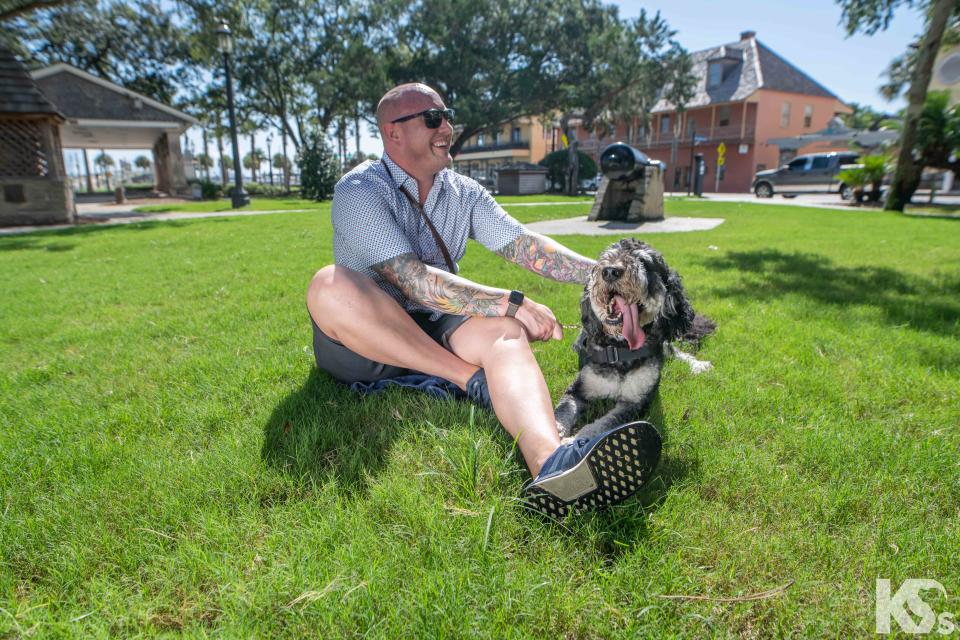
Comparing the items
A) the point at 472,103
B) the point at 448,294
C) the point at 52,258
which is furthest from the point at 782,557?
the point at 472,103

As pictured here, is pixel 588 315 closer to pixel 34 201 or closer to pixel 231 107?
pixel 34 201

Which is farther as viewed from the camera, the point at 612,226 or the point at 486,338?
the point at 612,226

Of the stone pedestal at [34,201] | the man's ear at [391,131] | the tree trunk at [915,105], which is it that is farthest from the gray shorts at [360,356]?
the tree trunk at [915,105]

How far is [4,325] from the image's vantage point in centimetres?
495

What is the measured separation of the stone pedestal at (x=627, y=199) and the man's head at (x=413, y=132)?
10974mm

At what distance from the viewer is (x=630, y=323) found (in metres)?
2.89

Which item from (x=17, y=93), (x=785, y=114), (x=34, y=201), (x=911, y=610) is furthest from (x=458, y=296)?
(x=785, y=114)

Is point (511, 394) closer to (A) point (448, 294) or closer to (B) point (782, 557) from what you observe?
(A) point (448, 294)

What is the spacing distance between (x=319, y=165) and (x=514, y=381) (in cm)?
2846

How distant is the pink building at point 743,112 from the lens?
146 ft

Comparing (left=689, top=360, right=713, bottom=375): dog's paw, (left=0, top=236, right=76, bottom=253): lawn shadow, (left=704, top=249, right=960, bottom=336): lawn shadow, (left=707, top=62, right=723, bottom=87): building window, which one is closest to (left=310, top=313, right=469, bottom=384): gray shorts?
(left=689, top=360, right=713, bottom=375): dog's paw

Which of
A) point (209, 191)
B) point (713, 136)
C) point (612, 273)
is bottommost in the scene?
point (612, 273)

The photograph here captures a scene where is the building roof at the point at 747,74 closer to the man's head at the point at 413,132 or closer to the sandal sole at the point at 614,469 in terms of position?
the man's head at the point at 413,132

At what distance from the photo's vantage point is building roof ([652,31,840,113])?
4466 cm
